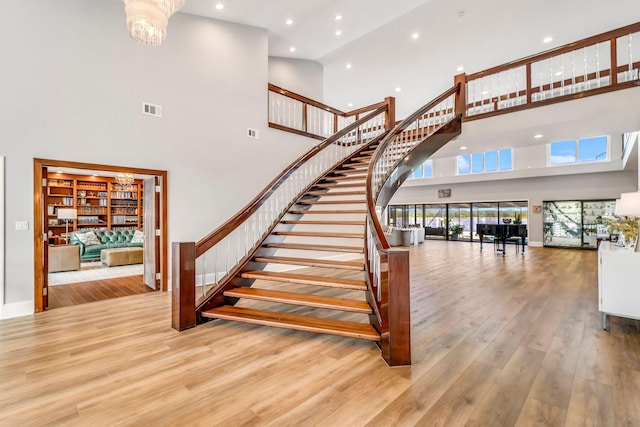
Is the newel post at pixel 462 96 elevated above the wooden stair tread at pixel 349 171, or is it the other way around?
the newel post at pixel 462 96

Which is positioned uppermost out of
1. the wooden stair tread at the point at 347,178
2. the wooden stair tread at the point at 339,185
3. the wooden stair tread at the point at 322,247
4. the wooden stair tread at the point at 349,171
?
the wooden stair tread at the point at 349,171

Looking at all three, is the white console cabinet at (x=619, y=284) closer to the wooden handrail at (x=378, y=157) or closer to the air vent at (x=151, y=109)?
the wooden handrail at (x=378, y=157)

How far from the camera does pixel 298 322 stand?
3174 millimetres

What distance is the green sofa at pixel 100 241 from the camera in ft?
26.1

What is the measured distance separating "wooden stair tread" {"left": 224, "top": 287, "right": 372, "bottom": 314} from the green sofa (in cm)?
539

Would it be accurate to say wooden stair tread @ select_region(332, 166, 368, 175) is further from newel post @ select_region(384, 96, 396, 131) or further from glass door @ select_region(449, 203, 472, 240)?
glass door @ select_region(449, 203, 472, 240)

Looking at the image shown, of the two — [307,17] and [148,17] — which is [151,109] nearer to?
[148,17]

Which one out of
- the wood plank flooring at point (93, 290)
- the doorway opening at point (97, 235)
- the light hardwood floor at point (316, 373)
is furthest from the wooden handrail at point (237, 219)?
the wood plank flooring at point (93, 290)

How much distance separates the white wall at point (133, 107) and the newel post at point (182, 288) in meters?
2.06

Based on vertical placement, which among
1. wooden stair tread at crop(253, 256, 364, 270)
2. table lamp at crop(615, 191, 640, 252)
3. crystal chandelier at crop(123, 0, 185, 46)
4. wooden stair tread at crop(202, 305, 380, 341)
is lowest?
wooden stair tread at crop(202, 305, 380, 341)

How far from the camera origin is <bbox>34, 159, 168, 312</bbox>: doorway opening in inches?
163

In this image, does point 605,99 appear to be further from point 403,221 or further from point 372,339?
point 403,221

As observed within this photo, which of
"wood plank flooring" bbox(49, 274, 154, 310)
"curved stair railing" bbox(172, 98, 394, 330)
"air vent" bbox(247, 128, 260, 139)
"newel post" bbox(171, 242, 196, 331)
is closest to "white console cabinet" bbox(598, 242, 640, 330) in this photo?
"curved stair railing" bbox(172, 98, 394, 330)

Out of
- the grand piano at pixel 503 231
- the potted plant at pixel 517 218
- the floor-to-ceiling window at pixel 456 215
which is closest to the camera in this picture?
the grand piano at pixel 503 231
